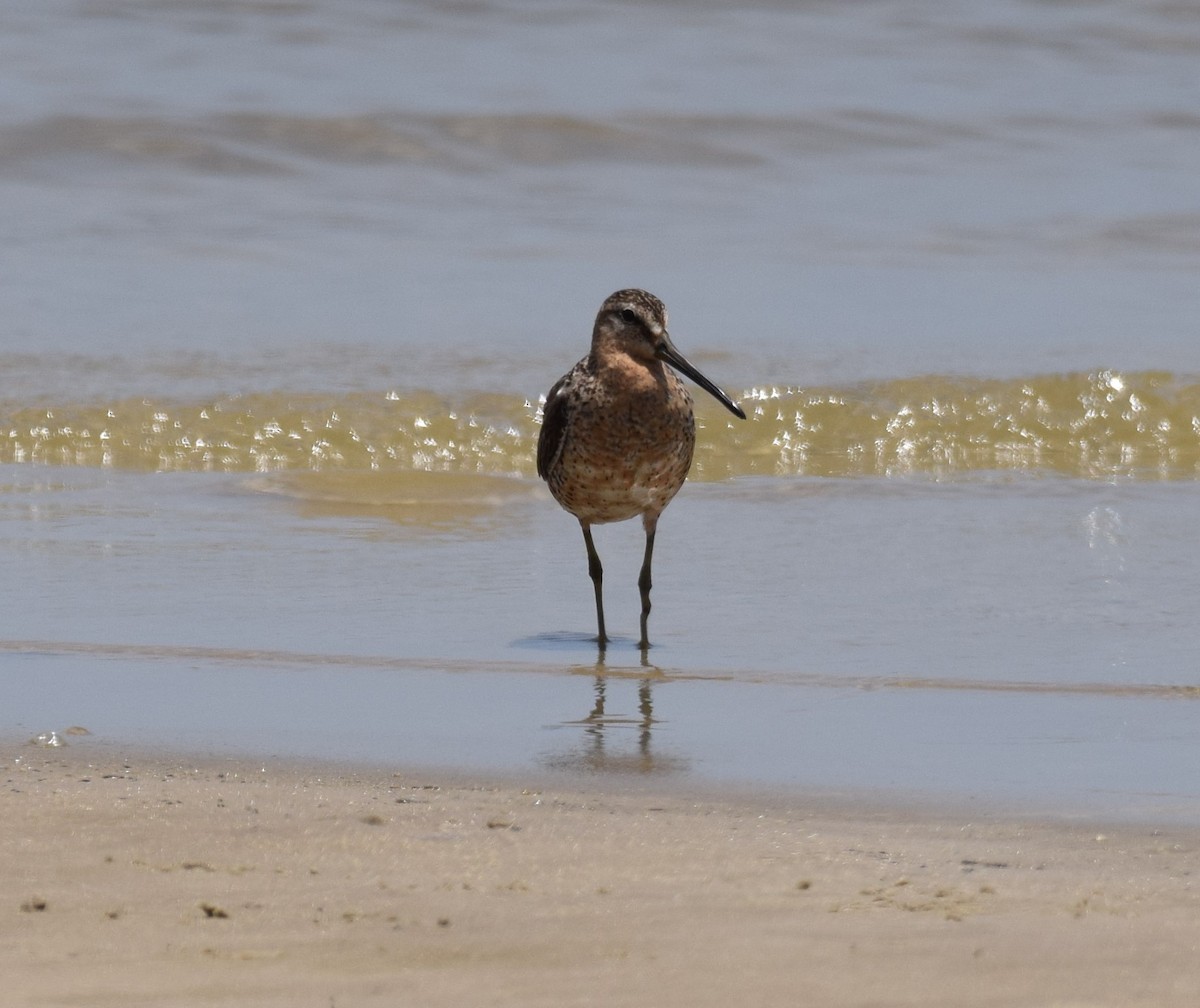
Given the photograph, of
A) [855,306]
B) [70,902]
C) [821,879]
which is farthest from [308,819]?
[855,306]

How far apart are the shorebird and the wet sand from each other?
2.52 metres

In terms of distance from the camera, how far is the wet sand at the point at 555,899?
10.5 feet

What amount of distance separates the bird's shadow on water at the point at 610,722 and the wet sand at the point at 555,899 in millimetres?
325

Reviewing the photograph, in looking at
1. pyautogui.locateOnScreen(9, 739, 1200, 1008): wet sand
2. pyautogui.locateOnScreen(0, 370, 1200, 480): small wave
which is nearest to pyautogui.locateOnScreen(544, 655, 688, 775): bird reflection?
pyautogui.locateOnScreen(9, 739, 1200, 1008): wet sand

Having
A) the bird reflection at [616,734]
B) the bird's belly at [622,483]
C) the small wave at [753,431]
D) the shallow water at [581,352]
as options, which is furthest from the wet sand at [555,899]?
the small wave at [753,431]

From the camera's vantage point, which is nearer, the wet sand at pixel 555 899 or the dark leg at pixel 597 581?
the wet sand at pixel 555 899

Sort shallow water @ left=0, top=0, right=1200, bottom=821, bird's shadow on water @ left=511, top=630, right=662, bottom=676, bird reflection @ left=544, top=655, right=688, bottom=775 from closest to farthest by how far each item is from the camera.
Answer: bird reflection @ left=544, top=655, right=688, bottom=775
shallow water @ left=0, top=0, right=1200, bottom=821
bird's shadow on water @ left=511, top=630, right=662, bottom=676

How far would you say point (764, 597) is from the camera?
7.29 m

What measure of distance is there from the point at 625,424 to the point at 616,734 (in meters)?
1.90

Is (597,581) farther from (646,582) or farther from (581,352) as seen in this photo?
(581,352)

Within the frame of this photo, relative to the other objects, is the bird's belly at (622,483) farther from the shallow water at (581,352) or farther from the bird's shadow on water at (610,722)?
the bird's shadow on water at (610,722)

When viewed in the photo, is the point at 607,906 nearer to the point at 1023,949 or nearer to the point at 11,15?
the point at 1023,949

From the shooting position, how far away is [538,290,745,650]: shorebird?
705 cm

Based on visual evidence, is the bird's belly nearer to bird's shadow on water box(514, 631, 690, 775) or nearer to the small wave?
bird's shadow on water box(514, 631, 690, 775)
